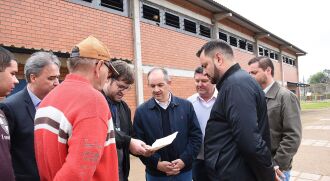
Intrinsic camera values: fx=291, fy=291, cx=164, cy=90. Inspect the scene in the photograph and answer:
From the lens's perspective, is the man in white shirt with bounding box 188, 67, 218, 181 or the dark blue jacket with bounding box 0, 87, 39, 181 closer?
the dark blue jacket with bounding box 0, 87, 39, 181

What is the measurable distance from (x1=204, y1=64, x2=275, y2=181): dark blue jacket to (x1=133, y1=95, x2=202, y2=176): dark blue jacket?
84 cm

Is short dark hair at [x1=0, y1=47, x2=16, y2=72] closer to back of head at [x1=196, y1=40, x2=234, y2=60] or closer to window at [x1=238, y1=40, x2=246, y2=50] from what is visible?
back of head at [x1=196, y1=40, x2=234, y2=60]

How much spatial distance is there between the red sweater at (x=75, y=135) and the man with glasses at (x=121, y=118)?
119 cm

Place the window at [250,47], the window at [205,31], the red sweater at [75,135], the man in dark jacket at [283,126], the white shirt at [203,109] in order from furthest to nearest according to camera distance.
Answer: the window at [250,47] < the window at [205,31] < the white shirt at [203,109] < the man in dark jacket at [283,126] < the red sweater at [75,135]

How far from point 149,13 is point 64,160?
8.87 metres

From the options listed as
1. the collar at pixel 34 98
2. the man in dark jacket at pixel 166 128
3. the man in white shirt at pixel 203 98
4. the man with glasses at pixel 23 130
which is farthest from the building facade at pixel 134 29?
the man in white shirt at pixel 203 98

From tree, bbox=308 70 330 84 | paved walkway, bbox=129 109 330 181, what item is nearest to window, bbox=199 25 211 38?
paved walkway, bbox=129 109 330 181

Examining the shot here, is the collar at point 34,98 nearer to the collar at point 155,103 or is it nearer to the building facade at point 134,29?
the collar at point 155,103

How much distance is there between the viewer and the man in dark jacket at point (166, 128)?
331 cm

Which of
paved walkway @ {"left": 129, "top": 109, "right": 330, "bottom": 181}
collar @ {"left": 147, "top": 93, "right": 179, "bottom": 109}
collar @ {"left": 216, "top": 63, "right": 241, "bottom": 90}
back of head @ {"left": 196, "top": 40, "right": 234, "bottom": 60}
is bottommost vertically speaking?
paved walkway @ {"left": 129, "top": 109, "right": 330, "bottom": 181}

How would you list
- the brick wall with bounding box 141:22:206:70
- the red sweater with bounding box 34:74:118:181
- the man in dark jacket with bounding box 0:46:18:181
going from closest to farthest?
1. the red sweater with bounding box 34:74:118:181
2. the man in dark jacket with bounding box 0:46:18:181
3. the brick wall with bounding box 141:22:206:70

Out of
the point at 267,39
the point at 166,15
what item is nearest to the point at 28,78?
the point at 166,15

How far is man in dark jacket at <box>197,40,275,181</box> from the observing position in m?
2.21

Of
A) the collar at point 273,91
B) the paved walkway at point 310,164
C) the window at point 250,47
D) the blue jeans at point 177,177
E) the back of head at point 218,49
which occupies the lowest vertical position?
the paved walkway at point 310,164
